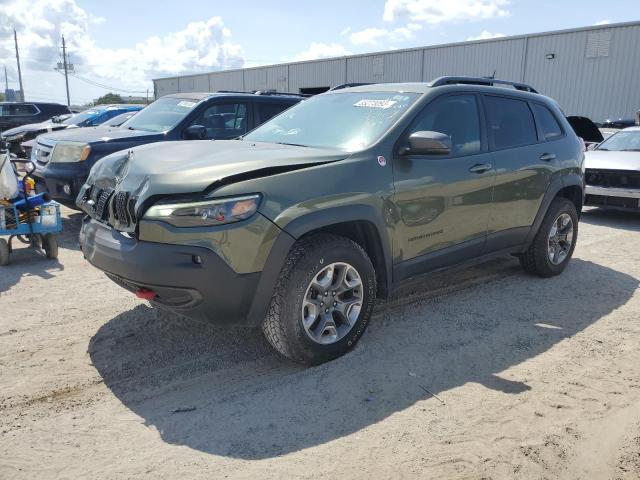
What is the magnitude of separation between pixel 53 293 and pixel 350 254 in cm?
294

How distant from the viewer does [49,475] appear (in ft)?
8.13

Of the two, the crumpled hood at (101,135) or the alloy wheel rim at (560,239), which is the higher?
the crumpled hood at (101,135)

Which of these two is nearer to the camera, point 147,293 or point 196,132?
point 147,293

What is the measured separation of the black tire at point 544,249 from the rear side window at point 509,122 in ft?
2.47

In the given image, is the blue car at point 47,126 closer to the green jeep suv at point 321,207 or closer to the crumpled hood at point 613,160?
the crumpled hood at point 613,160

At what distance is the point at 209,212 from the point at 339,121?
5.32ft

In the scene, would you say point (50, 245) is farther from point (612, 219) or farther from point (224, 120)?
point (612, 219)

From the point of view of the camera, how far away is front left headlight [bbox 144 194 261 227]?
3018 millimetres

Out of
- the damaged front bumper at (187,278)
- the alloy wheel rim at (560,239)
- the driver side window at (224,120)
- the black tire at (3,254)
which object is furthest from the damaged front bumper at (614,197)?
the black tire at (3,254)

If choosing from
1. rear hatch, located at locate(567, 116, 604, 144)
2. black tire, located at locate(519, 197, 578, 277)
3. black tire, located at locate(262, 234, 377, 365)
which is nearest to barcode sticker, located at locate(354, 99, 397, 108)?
black tire, located at locate(262, 234, 377, 365)

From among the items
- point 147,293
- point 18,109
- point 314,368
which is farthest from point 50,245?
point 18,109

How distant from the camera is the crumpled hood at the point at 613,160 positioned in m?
8.88

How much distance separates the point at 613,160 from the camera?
9281mm

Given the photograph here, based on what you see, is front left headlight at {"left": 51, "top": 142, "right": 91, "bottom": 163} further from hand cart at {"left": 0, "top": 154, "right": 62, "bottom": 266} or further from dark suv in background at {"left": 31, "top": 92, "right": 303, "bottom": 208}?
hand cart at {"left": 0, "top": 154, "right": 62, "bottom": 266}
